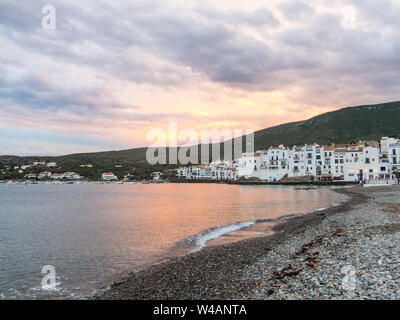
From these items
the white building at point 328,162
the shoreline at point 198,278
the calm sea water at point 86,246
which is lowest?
the calm sea water at point 86,246

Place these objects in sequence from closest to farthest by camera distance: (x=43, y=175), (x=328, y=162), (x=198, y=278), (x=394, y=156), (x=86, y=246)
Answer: (x=198, y=278) < (x=86, y=246) < (x=394, y=156) < (x=328, y=162) < (x=43, y=175)

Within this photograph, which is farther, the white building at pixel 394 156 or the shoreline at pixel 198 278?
the white building at pixel 394 156

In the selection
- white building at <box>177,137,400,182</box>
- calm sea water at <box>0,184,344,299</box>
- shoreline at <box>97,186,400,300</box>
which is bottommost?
calm sea water at <box>0,184,344,299</box>

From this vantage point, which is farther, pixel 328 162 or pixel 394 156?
pixel 328 162

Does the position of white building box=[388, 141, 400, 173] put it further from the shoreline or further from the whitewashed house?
the whitewashed house

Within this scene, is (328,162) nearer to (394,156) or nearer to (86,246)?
(394,156)

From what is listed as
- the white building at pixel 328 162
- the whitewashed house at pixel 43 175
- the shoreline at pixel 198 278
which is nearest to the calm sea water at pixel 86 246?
the shoreline at pixel 198 278

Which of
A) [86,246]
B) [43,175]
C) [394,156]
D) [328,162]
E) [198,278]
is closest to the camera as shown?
[198,278]

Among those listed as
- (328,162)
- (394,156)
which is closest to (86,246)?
(394,156)

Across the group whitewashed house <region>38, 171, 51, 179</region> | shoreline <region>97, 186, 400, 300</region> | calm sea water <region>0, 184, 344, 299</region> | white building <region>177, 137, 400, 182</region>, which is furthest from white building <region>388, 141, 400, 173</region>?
whitewashed house <region>38, 171, 51, 179</region>

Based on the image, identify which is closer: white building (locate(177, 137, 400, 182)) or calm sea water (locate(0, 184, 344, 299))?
calm sea water (locate(0, 184, 344, 299))

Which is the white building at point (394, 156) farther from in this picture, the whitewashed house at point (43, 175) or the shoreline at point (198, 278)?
the whitewashed house at point (43, 175)

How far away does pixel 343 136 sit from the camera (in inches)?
7584
